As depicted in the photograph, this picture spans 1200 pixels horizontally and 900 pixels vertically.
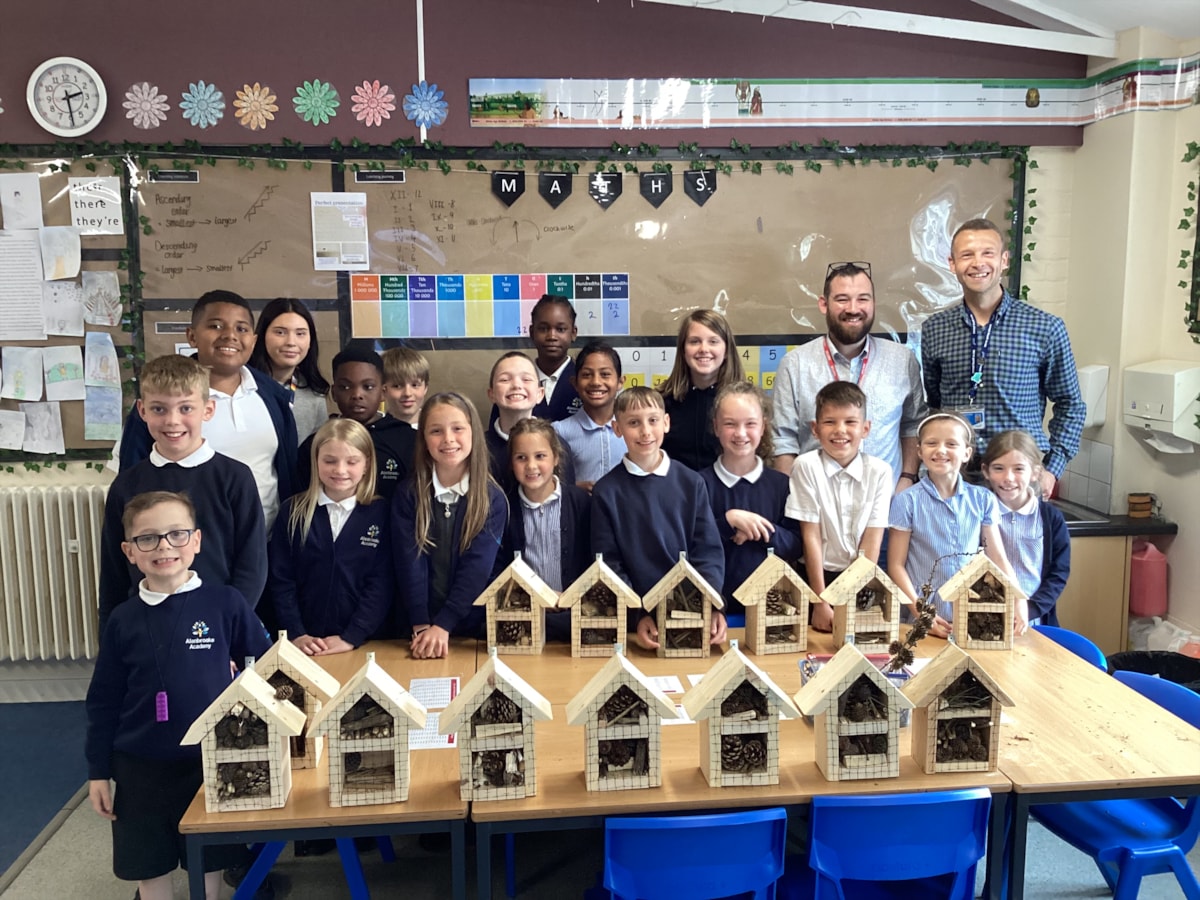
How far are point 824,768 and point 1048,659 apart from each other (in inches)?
37.9

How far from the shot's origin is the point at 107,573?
8.03 feet

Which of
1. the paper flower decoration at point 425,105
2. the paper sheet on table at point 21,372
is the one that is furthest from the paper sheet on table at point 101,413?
the paper flower decoration at point 425,105

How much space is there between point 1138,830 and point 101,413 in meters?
3.96

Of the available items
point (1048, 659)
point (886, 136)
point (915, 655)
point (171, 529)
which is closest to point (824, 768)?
point (915, 655)

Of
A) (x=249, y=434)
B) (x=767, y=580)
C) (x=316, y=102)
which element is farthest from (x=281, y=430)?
(x=316, y=102)

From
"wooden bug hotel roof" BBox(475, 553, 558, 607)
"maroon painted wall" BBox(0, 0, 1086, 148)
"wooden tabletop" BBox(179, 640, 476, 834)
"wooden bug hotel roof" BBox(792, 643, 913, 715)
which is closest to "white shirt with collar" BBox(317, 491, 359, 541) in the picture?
"wooden bug hotel roof" BBox(475, 553, 558, 607)

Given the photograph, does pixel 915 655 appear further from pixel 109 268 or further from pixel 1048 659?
pixel 109 268

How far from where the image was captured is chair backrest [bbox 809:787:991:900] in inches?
72.1

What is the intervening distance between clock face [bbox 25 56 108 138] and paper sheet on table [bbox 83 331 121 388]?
0.82 metres

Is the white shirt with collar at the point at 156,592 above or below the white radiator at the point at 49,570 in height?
above

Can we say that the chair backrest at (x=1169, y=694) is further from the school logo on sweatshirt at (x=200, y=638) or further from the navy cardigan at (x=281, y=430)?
the navy cardigan at (x=281, y=430)

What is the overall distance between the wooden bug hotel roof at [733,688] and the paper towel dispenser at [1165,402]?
266cm

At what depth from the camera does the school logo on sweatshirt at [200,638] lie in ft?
6.91

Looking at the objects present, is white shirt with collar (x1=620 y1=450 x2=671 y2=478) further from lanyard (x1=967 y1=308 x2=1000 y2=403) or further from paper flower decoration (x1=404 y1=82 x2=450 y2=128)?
paper flower decoration (x1=404 y1=82 x2=450 y2=128)
